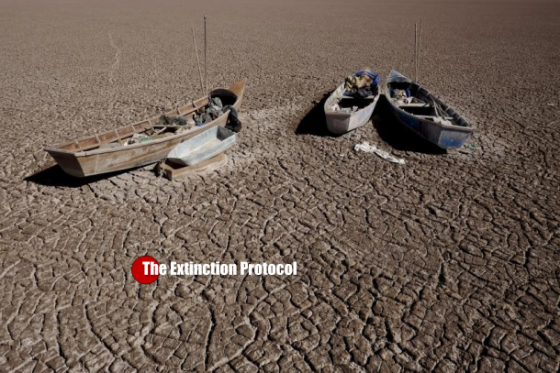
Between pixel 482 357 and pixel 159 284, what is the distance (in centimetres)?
489

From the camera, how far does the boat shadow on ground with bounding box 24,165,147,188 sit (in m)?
9.10

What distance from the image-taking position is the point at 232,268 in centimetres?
679

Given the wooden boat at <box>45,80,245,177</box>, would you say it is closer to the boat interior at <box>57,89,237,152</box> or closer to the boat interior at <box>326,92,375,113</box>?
the boat interior at <box>57,89,237,152</box>

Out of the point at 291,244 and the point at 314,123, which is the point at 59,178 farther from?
the point at 314,123

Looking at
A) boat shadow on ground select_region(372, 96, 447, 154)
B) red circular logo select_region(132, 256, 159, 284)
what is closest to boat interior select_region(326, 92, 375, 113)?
boat shadow on ground select_region(372, 96, 447, 154)

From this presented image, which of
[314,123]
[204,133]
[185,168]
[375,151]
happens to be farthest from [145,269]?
[314,123]

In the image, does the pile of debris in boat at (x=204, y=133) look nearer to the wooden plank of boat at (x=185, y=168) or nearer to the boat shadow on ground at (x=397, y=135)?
the wooden plank of boat at (x=185, y=168)

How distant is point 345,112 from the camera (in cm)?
1125

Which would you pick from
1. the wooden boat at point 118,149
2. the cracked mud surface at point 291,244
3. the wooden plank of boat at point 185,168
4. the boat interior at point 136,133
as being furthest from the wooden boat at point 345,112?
the boat interior at point 136,133

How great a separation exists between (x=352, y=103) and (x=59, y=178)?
900 centimetres

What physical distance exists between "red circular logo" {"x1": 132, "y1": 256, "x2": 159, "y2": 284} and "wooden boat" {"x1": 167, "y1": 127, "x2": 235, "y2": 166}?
3.05 meters

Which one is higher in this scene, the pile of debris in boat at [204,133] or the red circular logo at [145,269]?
the pile of debris in boat at [204,133]

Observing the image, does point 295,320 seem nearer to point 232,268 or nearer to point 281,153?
point 232,268

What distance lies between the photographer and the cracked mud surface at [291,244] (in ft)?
17.9
